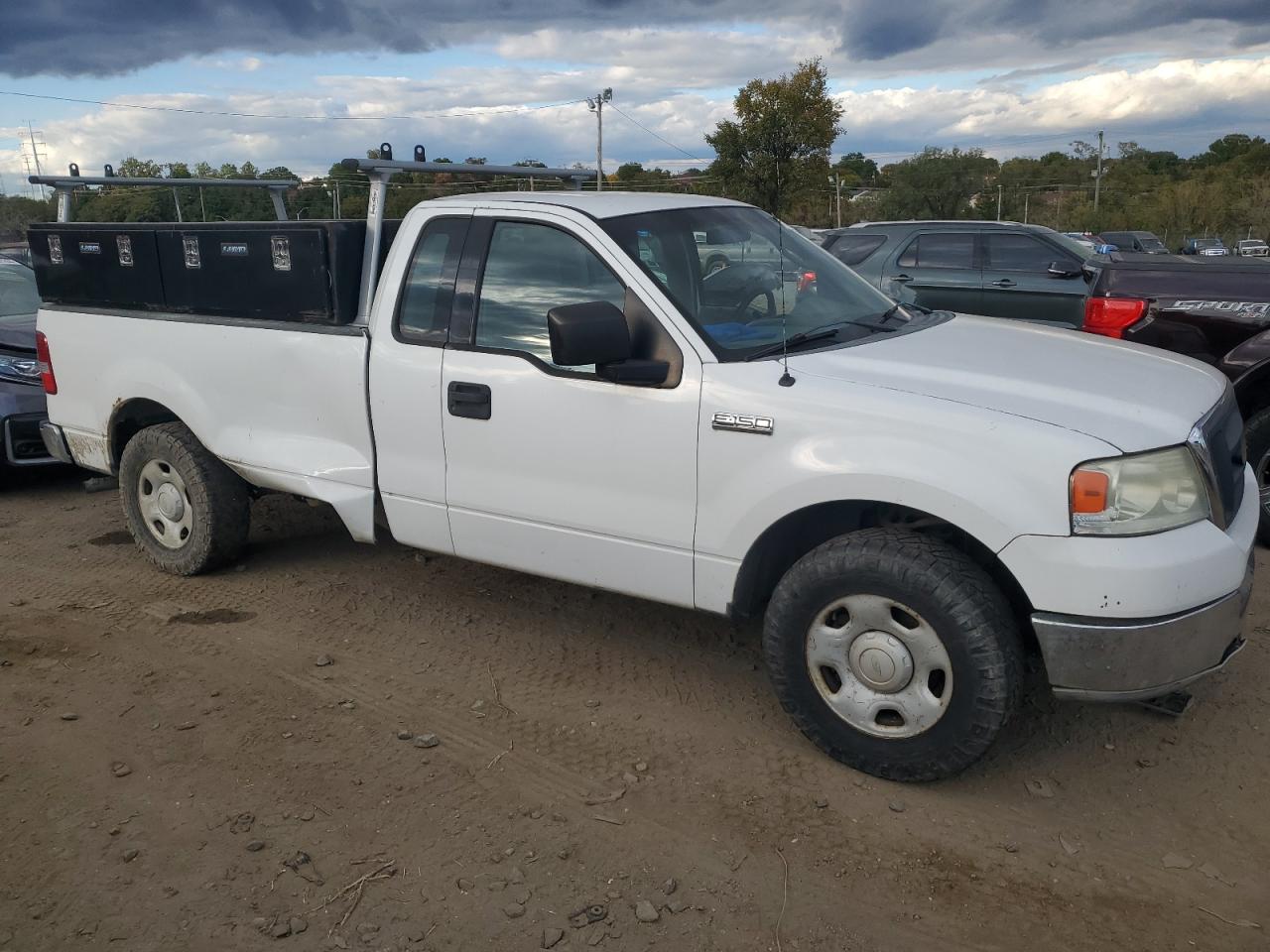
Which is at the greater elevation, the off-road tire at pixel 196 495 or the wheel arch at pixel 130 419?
the wheel arch at pixel 130 419

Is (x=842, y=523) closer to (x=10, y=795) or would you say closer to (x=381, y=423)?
(x=381, y=423)

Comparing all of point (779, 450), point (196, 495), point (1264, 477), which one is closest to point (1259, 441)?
point (1264, 477)

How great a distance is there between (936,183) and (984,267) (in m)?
55.4

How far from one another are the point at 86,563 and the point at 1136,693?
5.44 metres

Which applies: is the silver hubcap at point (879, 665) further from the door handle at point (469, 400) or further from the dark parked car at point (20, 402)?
the dark parked car at point (20, 402)

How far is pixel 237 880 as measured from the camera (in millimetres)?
3207

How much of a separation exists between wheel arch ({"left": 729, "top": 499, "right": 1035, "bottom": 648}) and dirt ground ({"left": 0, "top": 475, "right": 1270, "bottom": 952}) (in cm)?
57

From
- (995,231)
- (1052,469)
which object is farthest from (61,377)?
(995,231)

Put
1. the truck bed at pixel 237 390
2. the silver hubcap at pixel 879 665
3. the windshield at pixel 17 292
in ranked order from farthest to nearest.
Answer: the windshield at pixel 17 292 < the truck bed at pixel 237 390 < the silver hubcap at pixel 879 665

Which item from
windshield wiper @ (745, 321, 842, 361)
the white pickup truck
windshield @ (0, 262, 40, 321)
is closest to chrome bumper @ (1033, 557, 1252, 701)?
the white pickup truck

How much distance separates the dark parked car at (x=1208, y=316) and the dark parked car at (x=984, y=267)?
149 inches

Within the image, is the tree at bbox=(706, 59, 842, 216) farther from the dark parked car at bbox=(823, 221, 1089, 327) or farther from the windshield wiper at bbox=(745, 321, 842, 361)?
the windshield wiper at bbox=(745, 321, 842, 361)

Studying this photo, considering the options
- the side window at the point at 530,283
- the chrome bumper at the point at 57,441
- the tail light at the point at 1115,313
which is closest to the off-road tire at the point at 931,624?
the side window at the point at 530,283

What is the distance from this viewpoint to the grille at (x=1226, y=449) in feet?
11.5
